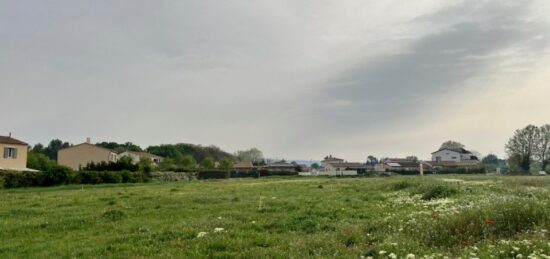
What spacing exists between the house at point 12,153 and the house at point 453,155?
5559 inches

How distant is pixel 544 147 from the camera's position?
114 metres

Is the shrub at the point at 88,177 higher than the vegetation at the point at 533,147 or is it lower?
lower

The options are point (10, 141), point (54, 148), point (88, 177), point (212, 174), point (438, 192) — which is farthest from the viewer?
point (54, 148)

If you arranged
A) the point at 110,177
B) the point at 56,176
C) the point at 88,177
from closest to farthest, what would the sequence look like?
the point at 56,176 < the point at 88,177 < the point at 110,177

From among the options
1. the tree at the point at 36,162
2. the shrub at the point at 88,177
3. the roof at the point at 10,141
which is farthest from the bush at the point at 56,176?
the tree at the point at 36,162

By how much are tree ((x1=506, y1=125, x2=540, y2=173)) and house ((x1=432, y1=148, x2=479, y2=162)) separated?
5491 centimetres

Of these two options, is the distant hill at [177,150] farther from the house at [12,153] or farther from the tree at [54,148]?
the house at [12,153]

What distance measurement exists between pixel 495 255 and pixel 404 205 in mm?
11987

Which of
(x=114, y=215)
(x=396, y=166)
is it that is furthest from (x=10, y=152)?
(x=396, y=166)

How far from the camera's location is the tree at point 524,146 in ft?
371

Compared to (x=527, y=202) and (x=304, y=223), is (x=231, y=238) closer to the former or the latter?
(x=304, y=223)

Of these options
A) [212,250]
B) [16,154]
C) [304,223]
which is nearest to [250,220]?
[304,223]

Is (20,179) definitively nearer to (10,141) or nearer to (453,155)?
(10,141)

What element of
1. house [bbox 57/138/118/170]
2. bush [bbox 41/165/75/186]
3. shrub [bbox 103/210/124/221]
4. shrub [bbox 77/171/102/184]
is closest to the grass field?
shrub [bbox 103/210/124/221]
